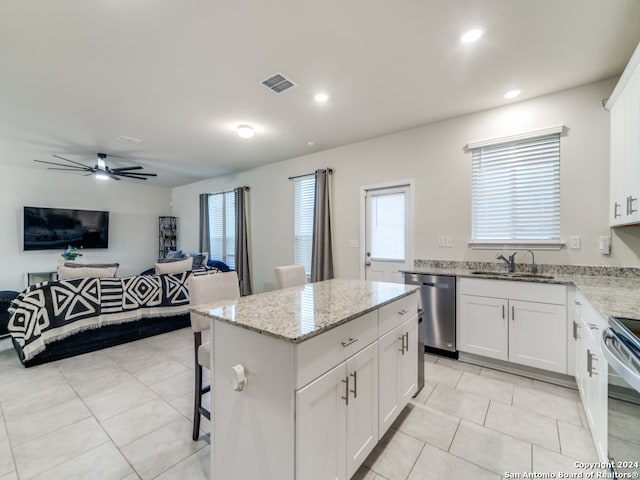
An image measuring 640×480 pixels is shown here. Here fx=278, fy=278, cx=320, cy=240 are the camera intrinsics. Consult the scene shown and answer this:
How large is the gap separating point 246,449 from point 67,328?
9.91 ft

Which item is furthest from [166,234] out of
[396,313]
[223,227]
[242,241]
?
[396,313]

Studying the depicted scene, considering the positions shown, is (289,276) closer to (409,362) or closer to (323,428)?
(409,362)

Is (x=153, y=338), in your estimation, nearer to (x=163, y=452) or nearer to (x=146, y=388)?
(x=146, y=388)

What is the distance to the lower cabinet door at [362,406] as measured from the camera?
4.55 feet

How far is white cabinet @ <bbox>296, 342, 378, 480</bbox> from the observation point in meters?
1.12

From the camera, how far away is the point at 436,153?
3467 mm

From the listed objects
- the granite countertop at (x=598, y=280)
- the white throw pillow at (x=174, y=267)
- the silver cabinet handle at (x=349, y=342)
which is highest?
the granite countertop at (x=598, y=280)

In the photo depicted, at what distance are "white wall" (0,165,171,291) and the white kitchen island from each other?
6569mm

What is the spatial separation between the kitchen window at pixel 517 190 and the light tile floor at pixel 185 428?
1435mm

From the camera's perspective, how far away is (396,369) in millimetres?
1840

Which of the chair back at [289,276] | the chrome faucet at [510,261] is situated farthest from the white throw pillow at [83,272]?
the chrome faucet at [510,261]

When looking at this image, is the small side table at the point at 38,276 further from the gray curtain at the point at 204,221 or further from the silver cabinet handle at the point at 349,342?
the silver cabinet handle at the point at 349,342

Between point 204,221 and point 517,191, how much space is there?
20.0 feet

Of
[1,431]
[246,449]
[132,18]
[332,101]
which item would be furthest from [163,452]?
[332,101]
